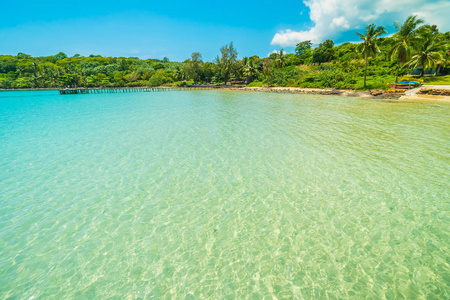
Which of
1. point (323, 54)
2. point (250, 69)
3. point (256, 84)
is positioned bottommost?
point (256, 84)

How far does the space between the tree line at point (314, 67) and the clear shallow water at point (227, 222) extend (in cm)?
4091

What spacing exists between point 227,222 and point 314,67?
7982cm

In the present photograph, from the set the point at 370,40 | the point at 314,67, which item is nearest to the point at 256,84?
the point at 314,67

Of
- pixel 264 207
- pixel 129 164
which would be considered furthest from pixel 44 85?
pixel 264 207

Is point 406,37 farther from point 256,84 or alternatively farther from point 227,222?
point 227,222

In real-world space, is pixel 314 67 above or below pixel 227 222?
above

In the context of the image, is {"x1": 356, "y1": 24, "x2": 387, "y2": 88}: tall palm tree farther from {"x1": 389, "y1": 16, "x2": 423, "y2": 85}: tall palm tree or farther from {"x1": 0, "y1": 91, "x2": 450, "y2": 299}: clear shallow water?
{"x1": 0, "y1": 91, "x2": 450, "y2": 299}: clear shallow water

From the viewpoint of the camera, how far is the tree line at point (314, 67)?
40.4 meters

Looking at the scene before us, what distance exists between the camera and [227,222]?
18.6 ft

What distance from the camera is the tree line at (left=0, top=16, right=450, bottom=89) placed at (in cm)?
4040

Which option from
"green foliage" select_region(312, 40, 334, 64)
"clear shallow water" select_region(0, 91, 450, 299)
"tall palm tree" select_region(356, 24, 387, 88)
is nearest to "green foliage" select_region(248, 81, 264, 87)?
"green foliage" select_region(312, 40, 334, 64)

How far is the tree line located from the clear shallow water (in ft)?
134

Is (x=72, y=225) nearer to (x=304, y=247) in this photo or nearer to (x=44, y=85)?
Answer: (x=304, y=247)

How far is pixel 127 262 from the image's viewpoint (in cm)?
448
